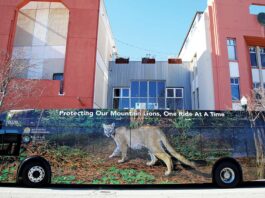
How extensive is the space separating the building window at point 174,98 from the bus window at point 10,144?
713 inches

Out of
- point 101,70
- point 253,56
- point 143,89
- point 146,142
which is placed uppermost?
point 253,56

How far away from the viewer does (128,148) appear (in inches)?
383

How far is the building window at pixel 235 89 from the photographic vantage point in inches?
835

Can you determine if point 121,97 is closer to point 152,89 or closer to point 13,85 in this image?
point 152,89

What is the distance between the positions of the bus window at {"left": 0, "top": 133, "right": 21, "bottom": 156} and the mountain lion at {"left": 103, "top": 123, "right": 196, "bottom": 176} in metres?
3.29

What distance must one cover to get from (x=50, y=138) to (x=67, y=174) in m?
1.49

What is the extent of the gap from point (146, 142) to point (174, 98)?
17.2 meters

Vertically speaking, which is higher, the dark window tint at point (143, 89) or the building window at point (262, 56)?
the building window at point (262, 56)

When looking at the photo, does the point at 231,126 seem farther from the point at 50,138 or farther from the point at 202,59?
the point at 202,59

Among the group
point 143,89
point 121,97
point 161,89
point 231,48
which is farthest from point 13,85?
point 231,48

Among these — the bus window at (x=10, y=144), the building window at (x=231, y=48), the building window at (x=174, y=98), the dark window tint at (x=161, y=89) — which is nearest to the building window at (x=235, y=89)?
the building window at (x=231, y=48)

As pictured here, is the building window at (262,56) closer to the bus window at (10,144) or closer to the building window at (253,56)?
the building window at (253,56)

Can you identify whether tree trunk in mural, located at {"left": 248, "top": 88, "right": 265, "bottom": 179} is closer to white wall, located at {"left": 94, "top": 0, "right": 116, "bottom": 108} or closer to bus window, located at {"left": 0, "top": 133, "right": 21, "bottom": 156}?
bus window, located at {"left": 0, "top": 133, "right": 21, "bottom": 156}

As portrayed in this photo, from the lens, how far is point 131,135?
985 centimetres
